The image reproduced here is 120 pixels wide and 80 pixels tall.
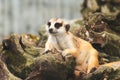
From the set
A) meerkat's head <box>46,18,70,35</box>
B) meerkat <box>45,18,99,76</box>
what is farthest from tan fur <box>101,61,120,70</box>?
meerkat's head <box>46,18,70,35</box>

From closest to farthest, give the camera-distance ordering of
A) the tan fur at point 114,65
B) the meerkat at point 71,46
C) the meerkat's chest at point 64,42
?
the tan fur at point 114,65 → the meerkat at point 71,46 → the meerkat's chest at point 64,42

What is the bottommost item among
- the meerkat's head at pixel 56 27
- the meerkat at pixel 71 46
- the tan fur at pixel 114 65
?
the tan fur at pixel 114 65

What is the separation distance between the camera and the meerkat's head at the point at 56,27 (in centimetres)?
1451

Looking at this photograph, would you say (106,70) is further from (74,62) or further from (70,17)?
(70,17)

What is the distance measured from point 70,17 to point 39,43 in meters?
12.4

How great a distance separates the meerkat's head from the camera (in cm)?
1451

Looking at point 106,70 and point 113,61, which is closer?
point 106,70

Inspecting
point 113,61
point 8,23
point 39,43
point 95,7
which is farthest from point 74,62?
point 8,23

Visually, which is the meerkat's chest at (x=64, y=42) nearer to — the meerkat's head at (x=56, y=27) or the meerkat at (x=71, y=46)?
the meerkat at (x=71, y=46)

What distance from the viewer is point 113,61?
1541 cm

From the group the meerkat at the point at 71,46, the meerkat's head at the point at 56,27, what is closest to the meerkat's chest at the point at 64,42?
the meerkat at the point at 71,46

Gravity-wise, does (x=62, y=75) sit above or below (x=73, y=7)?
above

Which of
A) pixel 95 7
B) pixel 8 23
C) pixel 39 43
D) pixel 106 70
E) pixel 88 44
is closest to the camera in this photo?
pixel 106 70

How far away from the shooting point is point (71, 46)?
1455 centimetres
